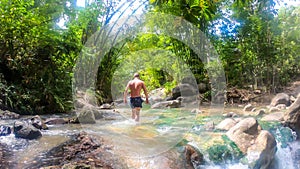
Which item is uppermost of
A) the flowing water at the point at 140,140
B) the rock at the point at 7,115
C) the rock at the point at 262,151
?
the rock at the point at 7,115

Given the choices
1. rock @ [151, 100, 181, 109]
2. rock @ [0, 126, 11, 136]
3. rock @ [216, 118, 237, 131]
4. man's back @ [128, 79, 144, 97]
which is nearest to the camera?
rock @ [0, 126, 11, 136]

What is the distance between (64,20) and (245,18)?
770cm

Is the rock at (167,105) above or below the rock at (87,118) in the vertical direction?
above

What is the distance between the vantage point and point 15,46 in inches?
324

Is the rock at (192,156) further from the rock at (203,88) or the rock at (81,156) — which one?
the rock at (203,88)

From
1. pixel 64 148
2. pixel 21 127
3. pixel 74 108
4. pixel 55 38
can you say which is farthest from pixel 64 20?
pixel 64 148

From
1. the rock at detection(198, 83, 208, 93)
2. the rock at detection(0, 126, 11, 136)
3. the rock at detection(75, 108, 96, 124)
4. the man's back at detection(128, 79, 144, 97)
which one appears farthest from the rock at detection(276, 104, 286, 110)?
the rock at detection(0, 126, 11, 136)

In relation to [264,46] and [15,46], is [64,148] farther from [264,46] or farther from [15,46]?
[264,46]

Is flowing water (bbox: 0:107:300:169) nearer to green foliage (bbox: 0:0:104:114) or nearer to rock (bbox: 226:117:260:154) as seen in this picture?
rock (bbox: 226:117:260:154)

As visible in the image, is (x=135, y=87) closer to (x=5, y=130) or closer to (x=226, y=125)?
(x=226, y=125)

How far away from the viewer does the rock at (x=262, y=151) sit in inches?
189

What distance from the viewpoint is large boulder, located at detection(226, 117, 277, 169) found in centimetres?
486

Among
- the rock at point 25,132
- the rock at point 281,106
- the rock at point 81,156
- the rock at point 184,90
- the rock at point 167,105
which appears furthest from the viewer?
the rock at point 184,90

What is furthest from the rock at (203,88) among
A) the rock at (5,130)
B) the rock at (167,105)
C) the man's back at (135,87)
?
the rock at (5,130)
